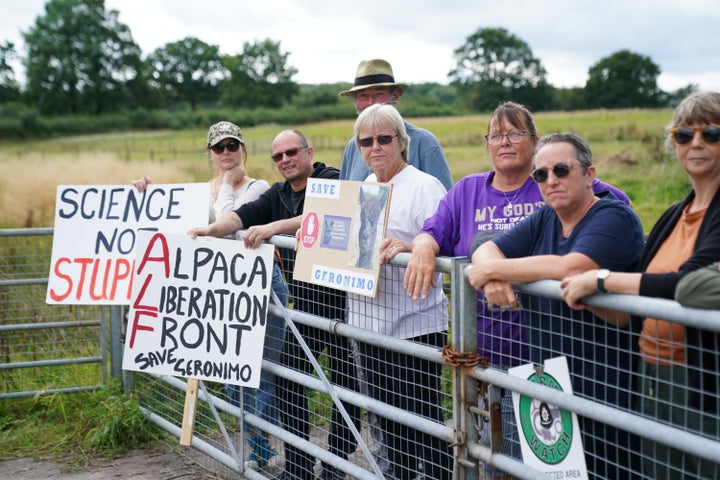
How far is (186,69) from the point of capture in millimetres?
82500

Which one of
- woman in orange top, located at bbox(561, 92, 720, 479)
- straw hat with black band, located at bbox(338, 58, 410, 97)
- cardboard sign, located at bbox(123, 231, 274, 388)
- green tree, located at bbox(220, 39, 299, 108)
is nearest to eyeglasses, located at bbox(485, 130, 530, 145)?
woman in orange top, located at bbox(561, 92, 720, 479)

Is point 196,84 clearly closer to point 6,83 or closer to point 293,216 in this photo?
point 6,83

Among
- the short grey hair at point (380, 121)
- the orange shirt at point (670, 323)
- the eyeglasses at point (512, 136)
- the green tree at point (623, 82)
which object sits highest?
the green tree at point (623, 82)

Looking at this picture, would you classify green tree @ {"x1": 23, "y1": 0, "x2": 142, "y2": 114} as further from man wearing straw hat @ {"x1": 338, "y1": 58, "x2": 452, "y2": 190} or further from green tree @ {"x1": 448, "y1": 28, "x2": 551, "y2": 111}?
man wearing straw hat @ {"x1": 338, "y1": 58, "x2": 452, "y2": 190}

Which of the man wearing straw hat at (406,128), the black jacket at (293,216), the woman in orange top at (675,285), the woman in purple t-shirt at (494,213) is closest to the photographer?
the woman in orange top at (675,285)

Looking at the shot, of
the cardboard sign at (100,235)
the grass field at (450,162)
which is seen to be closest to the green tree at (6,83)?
the grass field at (450,162)

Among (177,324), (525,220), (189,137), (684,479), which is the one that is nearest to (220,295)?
(177,324)

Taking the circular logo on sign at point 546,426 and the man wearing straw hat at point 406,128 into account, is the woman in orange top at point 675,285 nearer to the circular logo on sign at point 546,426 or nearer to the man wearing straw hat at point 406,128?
the circular logo on sign at point 546,426

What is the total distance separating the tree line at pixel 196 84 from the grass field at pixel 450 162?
12109mm

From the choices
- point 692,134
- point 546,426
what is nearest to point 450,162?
point 546,426

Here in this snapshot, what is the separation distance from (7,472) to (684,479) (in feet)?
15.0

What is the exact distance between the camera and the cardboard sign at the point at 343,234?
398 centimetres

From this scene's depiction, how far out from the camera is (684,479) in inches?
116

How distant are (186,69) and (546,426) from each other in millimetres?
83035
